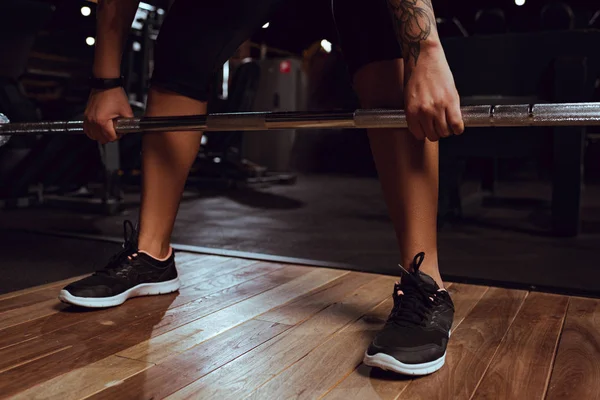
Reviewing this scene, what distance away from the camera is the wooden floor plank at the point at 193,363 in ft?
2.48

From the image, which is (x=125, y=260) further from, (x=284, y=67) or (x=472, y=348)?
(x=284, y=67)

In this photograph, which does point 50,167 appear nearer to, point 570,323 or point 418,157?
point 418,157

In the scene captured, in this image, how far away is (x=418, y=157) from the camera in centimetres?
98

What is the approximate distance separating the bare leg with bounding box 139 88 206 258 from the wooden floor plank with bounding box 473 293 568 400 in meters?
0.75

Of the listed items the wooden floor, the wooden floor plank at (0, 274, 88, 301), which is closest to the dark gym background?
the wooden floor plank at (0, 274, 88, 301)

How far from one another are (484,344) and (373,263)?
726mm

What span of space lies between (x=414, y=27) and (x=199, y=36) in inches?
20.1

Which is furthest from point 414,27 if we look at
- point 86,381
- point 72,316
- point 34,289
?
point 34,289

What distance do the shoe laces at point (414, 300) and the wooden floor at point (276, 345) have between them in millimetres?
82

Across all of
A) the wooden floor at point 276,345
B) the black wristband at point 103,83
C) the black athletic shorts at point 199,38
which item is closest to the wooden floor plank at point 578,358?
the wooden floor at point 276,345

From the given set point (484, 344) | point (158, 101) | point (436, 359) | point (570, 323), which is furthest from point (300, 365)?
point (158, 101)

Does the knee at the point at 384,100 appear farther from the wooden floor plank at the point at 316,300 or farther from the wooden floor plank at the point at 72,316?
the wooden floor plank at the point at 72,316

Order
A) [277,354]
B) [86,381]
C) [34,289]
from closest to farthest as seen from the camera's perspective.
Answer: [86,381] < [277,354] < [34,289]

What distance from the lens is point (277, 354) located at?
898 mm
